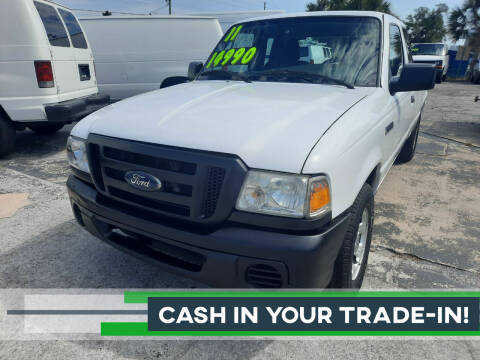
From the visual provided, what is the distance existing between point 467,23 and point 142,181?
102 feet

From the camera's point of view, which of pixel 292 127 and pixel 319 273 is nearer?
pixel 319 273

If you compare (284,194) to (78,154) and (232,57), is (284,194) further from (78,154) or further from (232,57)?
(232,57)

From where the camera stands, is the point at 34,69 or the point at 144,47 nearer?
the point at 34,69

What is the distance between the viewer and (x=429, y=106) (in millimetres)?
11508

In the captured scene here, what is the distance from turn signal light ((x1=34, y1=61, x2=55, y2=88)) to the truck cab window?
175 inches

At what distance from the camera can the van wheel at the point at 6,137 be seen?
16.5ft

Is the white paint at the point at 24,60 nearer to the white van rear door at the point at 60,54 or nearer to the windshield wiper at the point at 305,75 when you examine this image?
the white van rear door at the point at 60,54

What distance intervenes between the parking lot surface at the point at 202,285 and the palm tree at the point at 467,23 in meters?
22.3

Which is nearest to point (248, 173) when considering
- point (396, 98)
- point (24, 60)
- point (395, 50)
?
point (396, 98)

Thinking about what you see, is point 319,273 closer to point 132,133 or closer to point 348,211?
point 348,211

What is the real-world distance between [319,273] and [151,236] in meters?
0.86

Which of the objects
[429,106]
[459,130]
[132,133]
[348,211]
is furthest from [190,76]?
[429,106]

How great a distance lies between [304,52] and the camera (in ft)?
9.35

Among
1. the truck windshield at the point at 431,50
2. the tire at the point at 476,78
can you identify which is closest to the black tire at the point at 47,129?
the truck windshield at the point at 431,50
